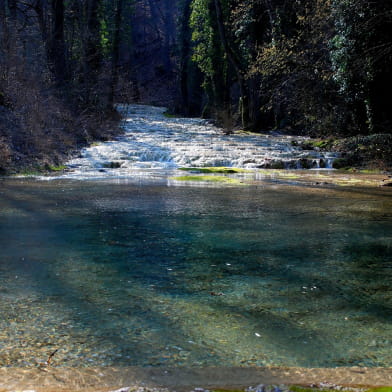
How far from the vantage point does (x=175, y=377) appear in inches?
68.0

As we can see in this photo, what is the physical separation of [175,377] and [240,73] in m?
21.4

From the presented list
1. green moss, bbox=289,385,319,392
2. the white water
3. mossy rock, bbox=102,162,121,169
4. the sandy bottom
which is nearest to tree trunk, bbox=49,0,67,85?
the white water

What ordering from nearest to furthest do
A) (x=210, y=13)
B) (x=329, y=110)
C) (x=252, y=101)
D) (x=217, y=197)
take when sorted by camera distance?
(x=217, y=197) < (x=329, y=110) < (x=252, y=101) < (x=210, y=13)

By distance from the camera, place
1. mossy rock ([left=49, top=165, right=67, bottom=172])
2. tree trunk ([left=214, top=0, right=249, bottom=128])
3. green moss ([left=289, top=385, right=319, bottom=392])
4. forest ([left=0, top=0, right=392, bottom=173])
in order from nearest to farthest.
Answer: green moss ([left=289, top=385, right=319, bottom=392])
mossy rock ([left=49, top=165, right=67, bottom=172])
forest ([left=0, top=0, right=392, bottom=173])
tree trunk ([left=214, top=0, right=249, bottom=128])

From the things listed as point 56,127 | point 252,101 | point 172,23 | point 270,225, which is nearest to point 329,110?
point 252,101

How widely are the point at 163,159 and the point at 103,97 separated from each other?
8.56 m

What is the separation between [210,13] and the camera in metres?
26.7

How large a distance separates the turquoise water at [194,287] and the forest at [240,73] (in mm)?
6851

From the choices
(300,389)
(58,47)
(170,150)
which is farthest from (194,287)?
(58,47)

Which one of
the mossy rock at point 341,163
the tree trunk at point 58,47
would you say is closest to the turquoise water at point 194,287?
the mossy rock at point 341,163

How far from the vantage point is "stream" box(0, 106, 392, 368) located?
1976 millimetres

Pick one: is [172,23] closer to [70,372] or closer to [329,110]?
[329,110]

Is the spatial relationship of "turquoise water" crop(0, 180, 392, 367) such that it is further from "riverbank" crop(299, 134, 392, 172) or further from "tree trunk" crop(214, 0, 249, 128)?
"tree trunk" crop(214, 0, 249, 128)

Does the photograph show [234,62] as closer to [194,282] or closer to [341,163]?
[341,163]
